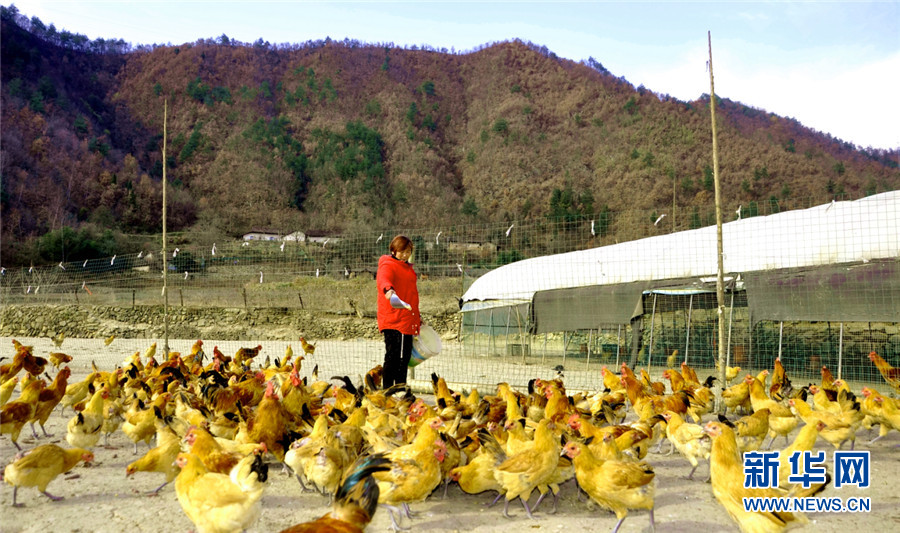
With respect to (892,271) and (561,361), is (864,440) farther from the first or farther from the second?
(561,361)

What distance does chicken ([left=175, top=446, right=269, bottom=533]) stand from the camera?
372 centimetres

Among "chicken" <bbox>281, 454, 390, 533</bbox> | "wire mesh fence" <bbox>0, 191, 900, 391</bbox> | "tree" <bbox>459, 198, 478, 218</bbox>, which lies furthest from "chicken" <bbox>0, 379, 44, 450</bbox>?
"tree" <bbox>459, 198, 478, 218</bbox>

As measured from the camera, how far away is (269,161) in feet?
218

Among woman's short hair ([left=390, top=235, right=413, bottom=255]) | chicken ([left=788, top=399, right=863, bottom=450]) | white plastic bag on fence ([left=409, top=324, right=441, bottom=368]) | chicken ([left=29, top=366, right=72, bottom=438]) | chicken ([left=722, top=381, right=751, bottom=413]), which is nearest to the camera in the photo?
chicken ([left=788, top=399, right=863, bottom=450])

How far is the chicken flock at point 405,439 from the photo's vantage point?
3.88 metres

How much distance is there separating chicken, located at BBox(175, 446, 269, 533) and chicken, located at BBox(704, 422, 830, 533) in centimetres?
310

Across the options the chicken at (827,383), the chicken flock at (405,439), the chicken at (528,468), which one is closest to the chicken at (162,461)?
the chicken flock at (405,439)

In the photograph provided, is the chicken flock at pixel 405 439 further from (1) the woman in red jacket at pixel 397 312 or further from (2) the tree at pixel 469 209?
(2) the tree at pixel 469 209

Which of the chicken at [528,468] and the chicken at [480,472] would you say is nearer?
the chicken at [528,468]

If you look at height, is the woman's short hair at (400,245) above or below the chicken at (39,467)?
above

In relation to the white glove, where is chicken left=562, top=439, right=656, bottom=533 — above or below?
below

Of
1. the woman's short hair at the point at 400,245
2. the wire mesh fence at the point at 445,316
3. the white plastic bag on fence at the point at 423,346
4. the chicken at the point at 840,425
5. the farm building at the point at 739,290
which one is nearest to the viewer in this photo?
the chicken at the point at 840,425

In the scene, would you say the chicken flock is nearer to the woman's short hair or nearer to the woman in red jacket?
the woman in red jacket

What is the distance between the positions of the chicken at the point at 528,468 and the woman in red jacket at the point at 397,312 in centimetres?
285
